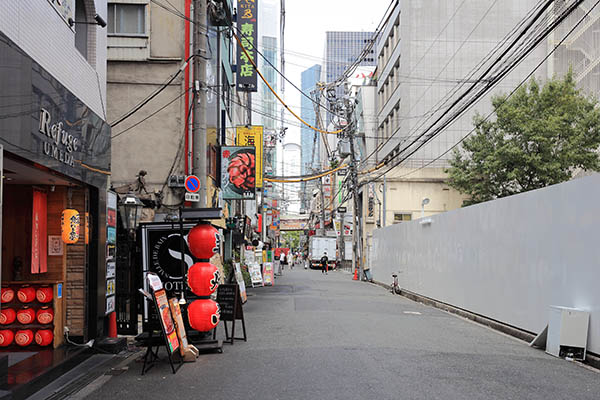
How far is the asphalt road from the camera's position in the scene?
763 centimetres

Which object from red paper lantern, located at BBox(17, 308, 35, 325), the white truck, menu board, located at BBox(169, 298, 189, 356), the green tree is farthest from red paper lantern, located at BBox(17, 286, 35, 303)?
the white truck

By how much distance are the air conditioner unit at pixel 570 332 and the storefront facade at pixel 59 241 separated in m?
8.19

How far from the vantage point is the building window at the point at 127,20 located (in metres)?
20.6

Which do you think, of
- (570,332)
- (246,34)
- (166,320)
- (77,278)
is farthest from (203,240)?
(246,34)

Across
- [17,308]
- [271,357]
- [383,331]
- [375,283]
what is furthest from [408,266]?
[17,308]

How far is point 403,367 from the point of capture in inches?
360

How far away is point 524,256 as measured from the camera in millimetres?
13406

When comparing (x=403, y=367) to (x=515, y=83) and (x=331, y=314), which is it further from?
(x=515, y=83)

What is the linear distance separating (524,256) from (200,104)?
795 centimetres

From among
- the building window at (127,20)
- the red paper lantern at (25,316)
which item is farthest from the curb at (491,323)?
the building window at (127,20)

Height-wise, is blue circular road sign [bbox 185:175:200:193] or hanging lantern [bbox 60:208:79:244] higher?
blue circular road sign [bbox 185:175:200:193]

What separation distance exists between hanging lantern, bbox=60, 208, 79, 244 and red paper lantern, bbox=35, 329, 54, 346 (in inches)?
63.0

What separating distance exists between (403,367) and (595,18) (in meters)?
31.9

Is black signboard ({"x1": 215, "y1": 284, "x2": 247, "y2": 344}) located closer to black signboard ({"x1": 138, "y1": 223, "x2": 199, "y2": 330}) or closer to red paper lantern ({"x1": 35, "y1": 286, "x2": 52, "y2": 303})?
black signboard ({"x1": 138, "y1": 223, "x2": 199, "y2": 330})
